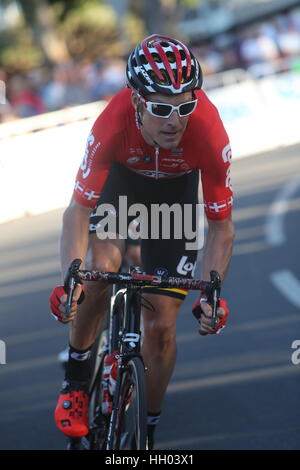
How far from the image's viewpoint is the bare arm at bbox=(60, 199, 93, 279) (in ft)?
15.2

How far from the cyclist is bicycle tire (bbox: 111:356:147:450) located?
0.40m

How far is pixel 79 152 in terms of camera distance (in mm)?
14289

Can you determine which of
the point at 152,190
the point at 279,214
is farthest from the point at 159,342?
the point at 279,214

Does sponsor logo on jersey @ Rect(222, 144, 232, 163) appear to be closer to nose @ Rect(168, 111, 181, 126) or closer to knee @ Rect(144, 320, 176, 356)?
nose @ Rect(168, 111, 181, 126)

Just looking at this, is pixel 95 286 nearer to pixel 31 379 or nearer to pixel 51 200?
pixel 31 379

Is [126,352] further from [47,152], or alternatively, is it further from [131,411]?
[47,152]

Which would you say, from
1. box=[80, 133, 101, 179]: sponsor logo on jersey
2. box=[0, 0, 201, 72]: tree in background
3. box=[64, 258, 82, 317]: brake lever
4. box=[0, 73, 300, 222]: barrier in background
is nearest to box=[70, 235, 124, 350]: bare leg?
box=[80, 133, 101, 179]: sponsor logo on jersey

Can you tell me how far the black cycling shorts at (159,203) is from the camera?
5.05 meters

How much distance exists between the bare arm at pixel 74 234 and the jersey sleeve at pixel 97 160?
5 centimetres

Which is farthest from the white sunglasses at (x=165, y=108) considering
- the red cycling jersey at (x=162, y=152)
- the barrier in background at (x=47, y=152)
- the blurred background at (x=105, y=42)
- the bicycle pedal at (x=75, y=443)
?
the blurred background at (x=105, y=42)

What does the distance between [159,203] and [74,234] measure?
621 mm

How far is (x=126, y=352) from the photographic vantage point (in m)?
4.46

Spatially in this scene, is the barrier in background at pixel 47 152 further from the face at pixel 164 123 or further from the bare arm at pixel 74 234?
the face at pixel 164 123
